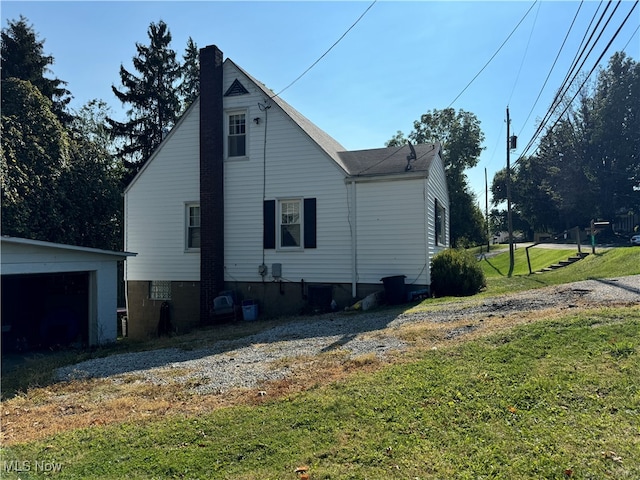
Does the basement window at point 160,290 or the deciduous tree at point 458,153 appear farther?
the deciduous tree at point 458,153

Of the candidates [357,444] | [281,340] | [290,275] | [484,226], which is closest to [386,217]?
[290,275]

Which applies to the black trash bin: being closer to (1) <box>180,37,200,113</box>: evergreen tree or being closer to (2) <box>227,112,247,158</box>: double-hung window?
(2) <box>227,112,247,158</box>: double-hung window

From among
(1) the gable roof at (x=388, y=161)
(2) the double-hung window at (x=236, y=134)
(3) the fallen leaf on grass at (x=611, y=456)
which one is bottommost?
(3) the fallen leaf on grass at (x=611, y=456)

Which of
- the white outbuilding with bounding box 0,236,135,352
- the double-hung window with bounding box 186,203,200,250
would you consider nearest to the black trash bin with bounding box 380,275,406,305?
the double-hung window with bounding box 186,203,200,250

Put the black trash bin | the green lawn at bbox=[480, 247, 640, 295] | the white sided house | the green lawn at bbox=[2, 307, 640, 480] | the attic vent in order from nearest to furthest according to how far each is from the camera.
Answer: the green lawn at bbox=[2, 307, 640, 480] → the black trash bin → the white sided house → the attic vent → the green lawn at bbox=[480, 247, 640, 295]

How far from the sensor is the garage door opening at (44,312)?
1232 centimetres

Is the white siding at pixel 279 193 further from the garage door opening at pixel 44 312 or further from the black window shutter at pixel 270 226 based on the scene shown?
the garage door opening at pixel 44 312

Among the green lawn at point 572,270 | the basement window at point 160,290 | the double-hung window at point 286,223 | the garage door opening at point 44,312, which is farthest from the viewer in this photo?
the basement window at point 160,290

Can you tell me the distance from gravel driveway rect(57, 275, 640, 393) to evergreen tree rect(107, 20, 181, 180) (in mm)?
25254

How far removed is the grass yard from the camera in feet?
10.8

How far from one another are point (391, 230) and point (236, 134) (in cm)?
619

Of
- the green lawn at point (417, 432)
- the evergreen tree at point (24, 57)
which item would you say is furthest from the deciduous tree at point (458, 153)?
the green lawn at point (417, 432)

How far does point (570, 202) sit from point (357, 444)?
2003 inches

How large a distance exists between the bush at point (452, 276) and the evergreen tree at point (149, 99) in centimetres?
2499
